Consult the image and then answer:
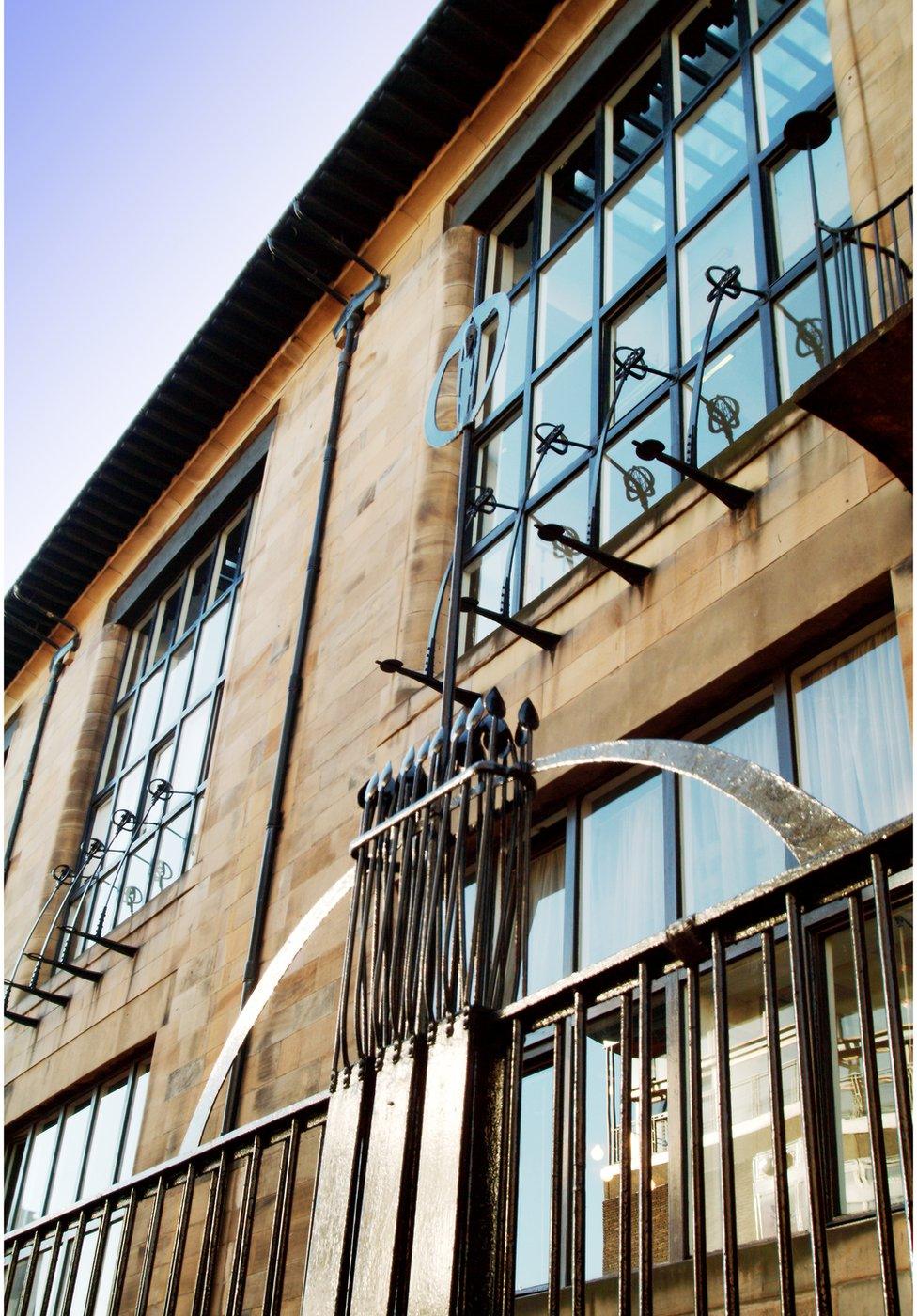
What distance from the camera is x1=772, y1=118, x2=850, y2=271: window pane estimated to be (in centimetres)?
877

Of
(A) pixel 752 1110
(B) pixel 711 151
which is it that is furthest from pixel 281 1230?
(B) pixel 711 151

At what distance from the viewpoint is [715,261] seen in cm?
971

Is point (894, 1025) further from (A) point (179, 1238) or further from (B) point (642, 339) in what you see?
(B) point (642, 339)

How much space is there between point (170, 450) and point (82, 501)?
1674 millimetres

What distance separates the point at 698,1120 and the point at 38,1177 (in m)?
11.9

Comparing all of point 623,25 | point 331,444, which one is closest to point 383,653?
point 331,444

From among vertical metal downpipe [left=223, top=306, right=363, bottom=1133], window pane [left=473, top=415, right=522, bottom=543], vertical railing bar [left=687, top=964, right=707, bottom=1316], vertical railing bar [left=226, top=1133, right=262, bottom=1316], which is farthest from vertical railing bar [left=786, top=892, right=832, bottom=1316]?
window pane [left=473, top=415, right=522, bottom=543]

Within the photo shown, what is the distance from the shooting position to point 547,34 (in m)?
13.4

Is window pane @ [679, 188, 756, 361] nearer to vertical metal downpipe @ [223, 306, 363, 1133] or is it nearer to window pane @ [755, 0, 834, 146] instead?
window pane @ [755, 0, 834, 146]

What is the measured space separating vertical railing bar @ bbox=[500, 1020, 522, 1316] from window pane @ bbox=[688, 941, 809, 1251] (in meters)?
1.89

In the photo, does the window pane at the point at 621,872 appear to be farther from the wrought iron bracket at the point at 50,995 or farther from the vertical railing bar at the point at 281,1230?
the wrought iron bracket at the point at 50,995

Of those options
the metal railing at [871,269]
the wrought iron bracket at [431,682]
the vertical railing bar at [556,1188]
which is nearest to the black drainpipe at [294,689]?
the wrought iron bracket at [431,682]

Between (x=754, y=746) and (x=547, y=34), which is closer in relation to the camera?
(x=754, y=746)

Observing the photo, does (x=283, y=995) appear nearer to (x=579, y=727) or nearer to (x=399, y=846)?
(x=579, y=727)
